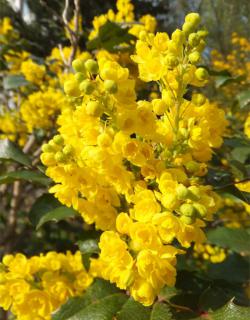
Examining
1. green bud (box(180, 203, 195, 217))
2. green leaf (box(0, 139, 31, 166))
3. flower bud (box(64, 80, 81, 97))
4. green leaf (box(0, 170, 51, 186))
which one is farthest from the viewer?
green leaf (box(0, 139, 31, 166))

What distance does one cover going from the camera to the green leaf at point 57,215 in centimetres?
123

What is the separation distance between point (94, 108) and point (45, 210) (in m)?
0.60

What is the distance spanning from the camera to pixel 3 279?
1148 mm

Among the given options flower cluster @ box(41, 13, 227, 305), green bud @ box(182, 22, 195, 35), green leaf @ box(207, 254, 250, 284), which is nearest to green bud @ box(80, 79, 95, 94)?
flower cluster @ box(41, 13, 227, 305)

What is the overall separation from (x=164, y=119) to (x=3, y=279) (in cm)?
61

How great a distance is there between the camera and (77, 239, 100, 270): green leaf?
125 cm

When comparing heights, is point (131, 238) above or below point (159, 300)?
above

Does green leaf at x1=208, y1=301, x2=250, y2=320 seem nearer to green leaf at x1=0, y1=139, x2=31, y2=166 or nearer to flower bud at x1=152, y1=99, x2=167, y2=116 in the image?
flower bud at x1=152, y1=99, x2=167, y2=116

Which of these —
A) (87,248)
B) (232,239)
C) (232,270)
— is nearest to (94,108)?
(87,248)

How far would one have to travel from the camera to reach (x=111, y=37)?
1817 millimetres

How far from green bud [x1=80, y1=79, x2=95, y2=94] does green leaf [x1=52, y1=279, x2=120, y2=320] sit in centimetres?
54

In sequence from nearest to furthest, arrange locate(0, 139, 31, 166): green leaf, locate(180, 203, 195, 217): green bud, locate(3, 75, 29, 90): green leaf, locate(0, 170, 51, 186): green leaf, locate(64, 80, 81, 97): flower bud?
locate(180, 203, 195, 217): green bud, locate(64, 80, 81, 97): flower bud, locate(0, 170, 51, 186): green leaf, locate(0, 139, 31, 166): green leaf, locate(3, 75, 29, 90): green leaf

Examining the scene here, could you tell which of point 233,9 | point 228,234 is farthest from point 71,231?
point 233,9

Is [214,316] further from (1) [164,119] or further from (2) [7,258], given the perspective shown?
(2) [7,258]
